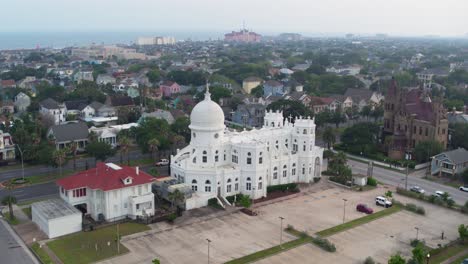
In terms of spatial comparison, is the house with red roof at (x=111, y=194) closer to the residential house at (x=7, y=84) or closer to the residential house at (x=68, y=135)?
the residential house at (x=68, y=135)

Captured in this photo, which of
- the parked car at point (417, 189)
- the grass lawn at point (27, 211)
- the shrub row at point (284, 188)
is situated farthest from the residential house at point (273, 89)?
the grass lawn at point (27, 211)

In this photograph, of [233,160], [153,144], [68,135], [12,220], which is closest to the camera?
[12,220]

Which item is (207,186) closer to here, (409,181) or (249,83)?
(409,181)

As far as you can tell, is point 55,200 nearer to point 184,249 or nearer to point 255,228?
point 184,249

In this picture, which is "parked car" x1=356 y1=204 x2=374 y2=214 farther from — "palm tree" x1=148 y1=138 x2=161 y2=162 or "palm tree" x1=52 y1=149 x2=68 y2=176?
"palm tree" x1=52 y1=149 x2=68 y2=176

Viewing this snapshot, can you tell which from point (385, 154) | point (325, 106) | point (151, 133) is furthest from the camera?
point (325, 106)

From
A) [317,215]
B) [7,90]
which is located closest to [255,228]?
[317,215]

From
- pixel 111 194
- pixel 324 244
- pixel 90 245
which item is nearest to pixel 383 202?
pixel 324 244
